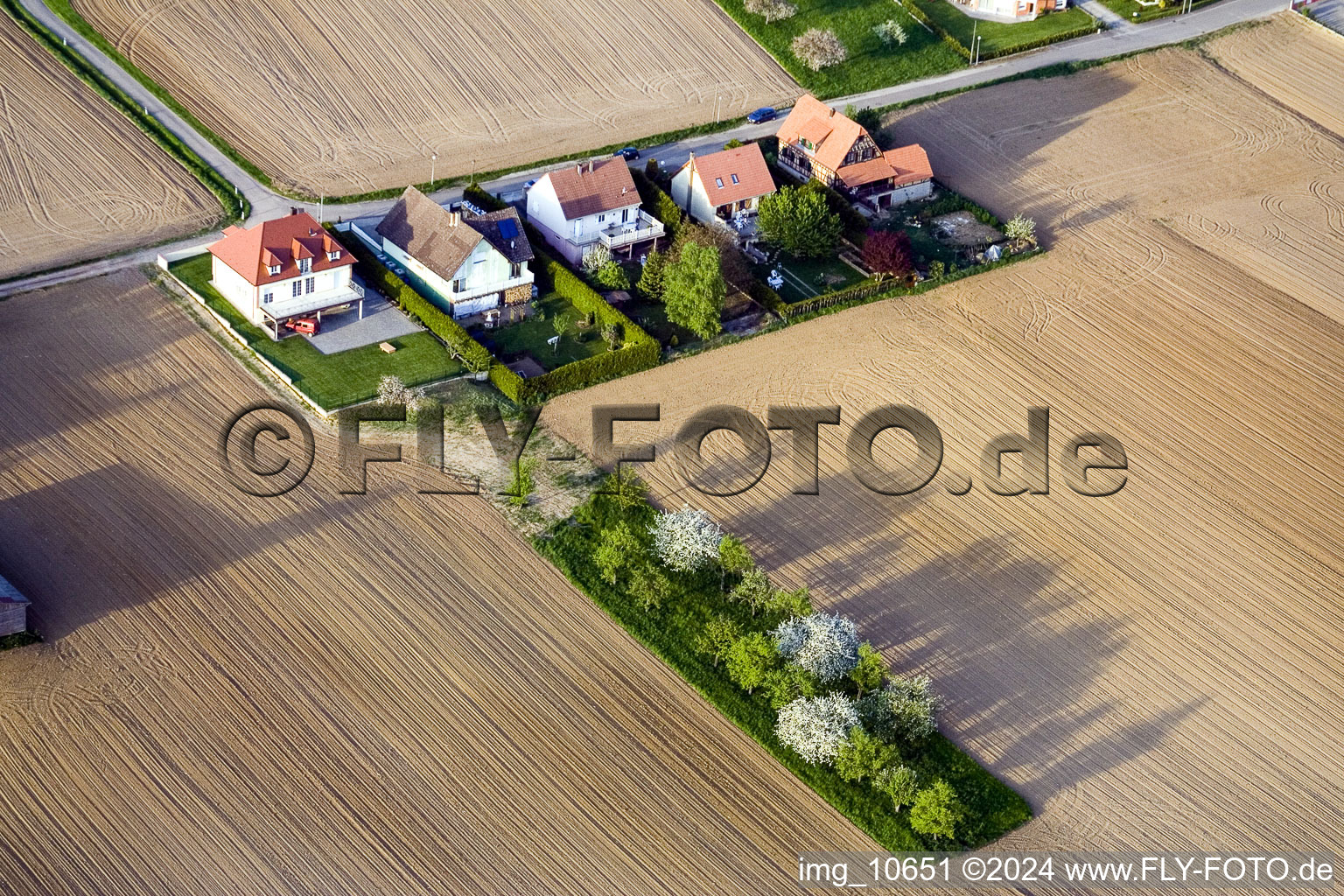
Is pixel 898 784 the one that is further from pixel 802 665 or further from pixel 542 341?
pixel 542 341

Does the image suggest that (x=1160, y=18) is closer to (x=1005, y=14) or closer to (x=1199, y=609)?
(x=1005, y=14)

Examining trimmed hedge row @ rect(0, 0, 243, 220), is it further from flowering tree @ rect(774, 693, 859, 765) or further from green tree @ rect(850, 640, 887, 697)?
flowering tree @ rect(774, 693, 859, 765)

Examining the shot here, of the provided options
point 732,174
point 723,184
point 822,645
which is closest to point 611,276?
point 723,184

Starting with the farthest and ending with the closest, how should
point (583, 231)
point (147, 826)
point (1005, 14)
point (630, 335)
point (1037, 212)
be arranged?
1. point (1005, 14)
2. point (1037, 212)
3. point (583, 231)
4. point (630, 335)
5. point (147, 826)

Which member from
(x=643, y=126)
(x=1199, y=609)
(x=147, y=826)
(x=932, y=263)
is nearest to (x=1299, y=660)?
(x=1199, y=609)

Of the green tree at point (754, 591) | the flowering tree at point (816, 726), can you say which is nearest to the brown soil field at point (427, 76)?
the green tree at point (754, 591)

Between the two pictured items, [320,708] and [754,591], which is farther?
[754,591]

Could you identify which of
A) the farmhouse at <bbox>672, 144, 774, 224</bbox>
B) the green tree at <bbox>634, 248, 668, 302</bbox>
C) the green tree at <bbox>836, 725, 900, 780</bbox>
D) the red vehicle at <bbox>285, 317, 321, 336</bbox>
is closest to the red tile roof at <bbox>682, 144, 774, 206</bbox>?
the farmhouse at <bbox>672, 144, 774, 224</bbox>
